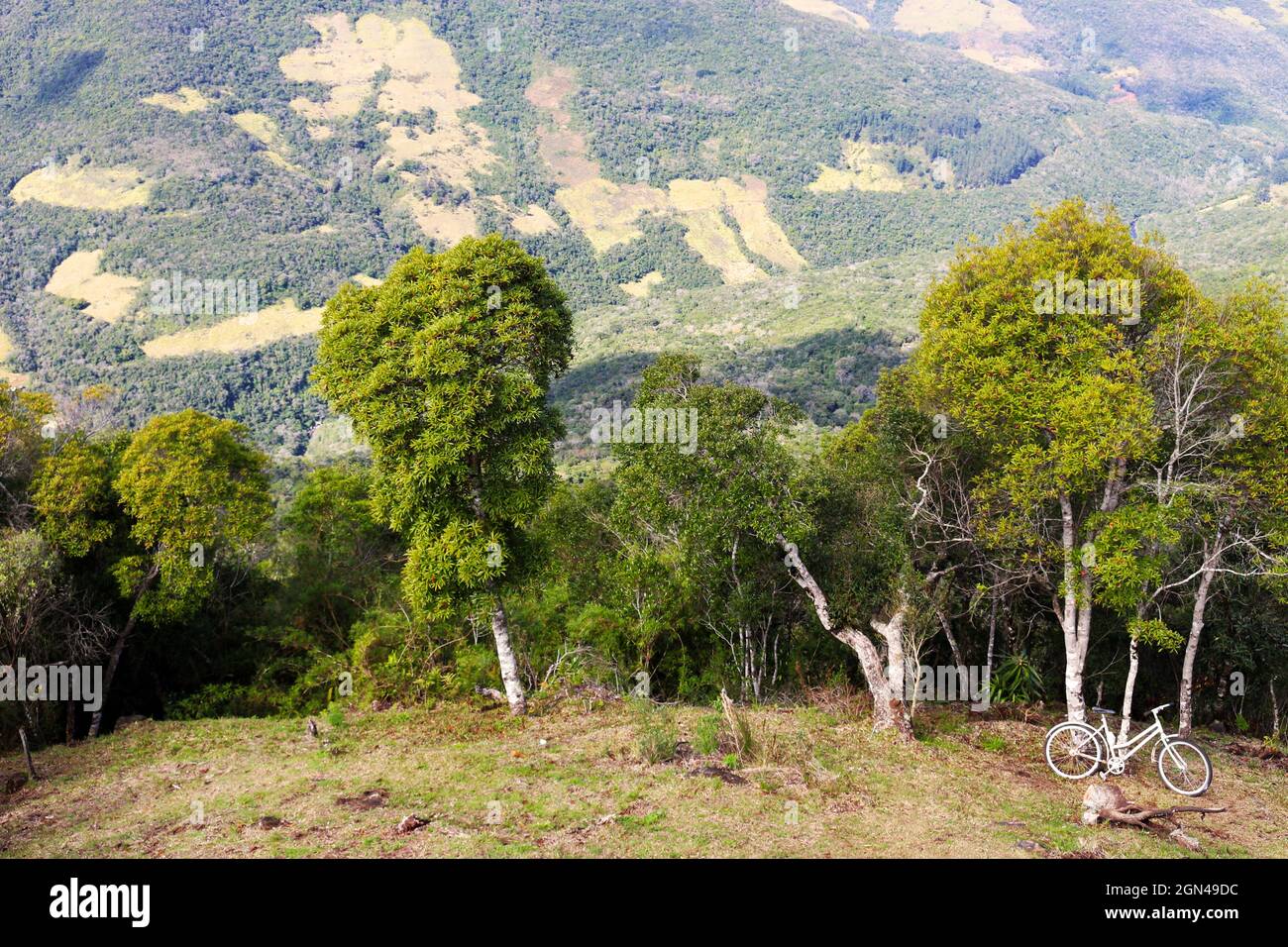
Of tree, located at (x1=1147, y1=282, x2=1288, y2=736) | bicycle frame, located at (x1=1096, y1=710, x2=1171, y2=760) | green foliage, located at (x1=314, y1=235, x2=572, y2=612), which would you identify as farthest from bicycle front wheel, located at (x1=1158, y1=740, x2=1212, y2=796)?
green foliage, located at (x1=314, y1=235, x2=572, y2=612)

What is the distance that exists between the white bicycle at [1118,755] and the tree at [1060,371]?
102 cm

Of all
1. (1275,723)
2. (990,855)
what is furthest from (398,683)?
(1275,723)

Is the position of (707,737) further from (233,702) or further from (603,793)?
(233,702)

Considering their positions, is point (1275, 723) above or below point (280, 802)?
below

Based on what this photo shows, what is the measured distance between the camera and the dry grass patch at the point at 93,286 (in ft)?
448

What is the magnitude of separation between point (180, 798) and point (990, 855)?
9773 millimetres

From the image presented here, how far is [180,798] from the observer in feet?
34.4

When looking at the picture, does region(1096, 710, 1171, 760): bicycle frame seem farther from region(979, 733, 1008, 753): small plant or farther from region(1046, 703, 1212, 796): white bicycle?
region(979, 733, 1008, 753): small plant

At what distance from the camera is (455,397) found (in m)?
12.6

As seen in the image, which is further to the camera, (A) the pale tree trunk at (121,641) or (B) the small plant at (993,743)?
(A) the pale tree trunk at (121,641)

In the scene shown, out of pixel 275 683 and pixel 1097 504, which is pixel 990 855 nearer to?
pixel 1097 504

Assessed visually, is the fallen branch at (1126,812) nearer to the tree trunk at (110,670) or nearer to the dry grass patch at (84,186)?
the tree trunk at (110,670)

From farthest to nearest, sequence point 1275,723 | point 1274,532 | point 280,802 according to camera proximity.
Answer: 1. point 1275,723
2. point 1274,532
3. point 280,802

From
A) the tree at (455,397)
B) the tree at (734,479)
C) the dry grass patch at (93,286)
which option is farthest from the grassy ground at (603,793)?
the dry grass patch at (93,286)
